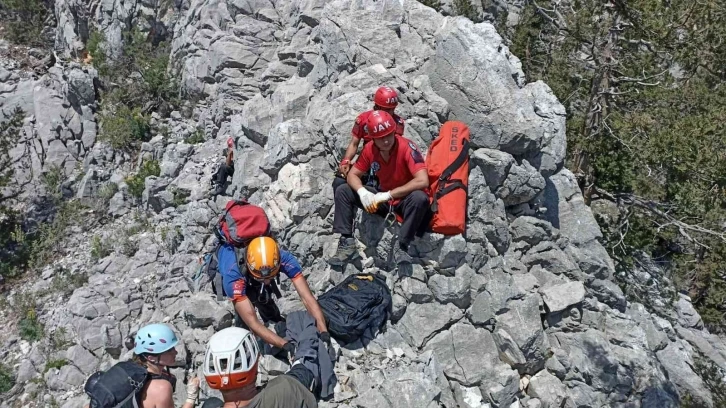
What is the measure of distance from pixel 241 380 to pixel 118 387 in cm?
136

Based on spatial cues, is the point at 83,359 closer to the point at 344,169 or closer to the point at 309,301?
the point at 309,301

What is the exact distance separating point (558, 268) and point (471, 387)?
107 inches

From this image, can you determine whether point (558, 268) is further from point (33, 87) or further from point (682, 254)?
point (33, 87)

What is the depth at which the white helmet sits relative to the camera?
3.93 metres

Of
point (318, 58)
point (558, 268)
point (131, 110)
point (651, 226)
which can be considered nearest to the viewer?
point (558, 268)

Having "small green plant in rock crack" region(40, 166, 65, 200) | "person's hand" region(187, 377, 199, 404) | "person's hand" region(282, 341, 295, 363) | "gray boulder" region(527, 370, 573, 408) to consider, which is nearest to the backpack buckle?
"person's hand" region(282, 341, 295, 363)

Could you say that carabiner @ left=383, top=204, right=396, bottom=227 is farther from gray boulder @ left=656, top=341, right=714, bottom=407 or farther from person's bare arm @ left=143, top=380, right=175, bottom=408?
gray boulder @ left=656, top=341, right=714, bottom=407

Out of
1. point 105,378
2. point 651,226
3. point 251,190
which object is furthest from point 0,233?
point 651,226

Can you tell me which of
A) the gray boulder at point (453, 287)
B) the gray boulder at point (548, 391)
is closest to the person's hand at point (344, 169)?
the gray boulder at point (453, 287)

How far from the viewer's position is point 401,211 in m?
7.05

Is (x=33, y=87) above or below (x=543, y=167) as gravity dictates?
below

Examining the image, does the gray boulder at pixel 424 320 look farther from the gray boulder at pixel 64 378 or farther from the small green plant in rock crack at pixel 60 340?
the small green plant in rock crack at pixel 60 340

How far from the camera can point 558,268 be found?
8.45m

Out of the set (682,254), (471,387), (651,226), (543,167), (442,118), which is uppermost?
(442,118)
